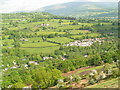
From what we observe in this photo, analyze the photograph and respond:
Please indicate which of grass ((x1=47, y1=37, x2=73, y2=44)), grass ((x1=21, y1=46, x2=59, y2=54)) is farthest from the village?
grass ((x1=21, y1=46, x2=59, y2=54))

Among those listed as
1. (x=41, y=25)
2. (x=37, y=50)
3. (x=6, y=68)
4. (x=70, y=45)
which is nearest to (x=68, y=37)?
(x=70, y=45)

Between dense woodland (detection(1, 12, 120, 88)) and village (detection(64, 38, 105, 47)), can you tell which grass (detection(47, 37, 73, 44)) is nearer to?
dense woodland (detection(1, 12, 120, 88))

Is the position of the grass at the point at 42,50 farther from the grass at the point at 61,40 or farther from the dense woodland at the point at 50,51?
the grass at the point at 61,40

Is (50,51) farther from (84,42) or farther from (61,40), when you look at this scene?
(84,42)

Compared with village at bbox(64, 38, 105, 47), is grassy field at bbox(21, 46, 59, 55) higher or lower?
lower

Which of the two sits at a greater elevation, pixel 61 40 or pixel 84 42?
pixel 61 40

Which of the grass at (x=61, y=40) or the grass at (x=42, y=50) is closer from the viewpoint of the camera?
the grass at (x=42, y=50)

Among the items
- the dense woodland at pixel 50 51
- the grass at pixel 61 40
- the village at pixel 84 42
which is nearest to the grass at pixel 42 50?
the dense woodland at pixel 50 51

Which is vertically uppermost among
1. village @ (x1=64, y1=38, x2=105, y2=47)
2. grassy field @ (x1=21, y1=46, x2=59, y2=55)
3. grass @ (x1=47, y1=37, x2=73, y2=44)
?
grass @ (x1=47, y1=37, x2=73, y2=44)

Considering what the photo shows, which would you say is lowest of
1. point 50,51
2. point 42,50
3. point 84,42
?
point 50,51

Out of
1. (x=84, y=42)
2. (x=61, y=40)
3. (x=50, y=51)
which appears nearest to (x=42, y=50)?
(x=50, y=51)
